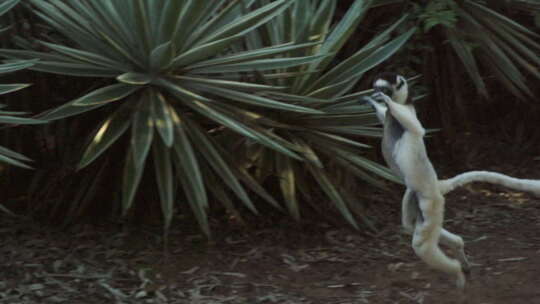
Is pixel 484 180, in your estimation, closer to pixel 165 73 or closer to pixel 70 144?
pixel 165 73

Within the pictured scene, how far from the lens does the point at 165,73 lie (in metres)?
5.24

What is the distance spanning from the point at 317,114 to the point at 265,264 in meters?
0.89

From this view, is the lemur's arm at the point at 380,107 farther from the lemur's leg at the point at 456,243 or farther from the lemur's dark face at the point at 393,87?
the lemur's leg at the point at 456,243

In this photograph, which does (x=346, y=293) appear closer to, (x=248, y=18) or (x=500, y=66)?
(x=248, y=18)

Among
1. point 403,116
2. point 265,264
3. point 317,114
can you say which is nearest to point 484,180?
point 403,116

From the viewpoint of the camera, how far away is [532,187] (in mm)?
4645

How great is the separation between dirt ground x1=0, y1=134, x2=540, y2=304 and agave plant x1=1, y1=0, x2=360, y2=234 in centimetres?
42

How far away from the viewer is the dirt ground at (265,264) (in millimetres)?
5129

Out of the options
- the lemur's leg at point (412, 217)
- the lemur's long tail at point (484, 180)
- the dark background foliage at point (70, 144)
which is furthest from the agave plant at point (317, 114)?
the lemur's long tail at point (484, 180)

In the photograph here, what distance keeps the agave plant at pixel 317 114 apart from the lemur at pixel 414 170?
0.98 metres

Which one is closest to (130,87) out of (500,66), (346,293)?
(346,293)

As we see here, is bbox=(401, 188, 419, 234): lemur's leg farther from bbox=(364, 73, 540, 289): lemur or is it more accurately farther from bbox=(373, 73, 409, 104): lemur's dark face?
bbox=(373, 73, 409, 104): lemur's dark face

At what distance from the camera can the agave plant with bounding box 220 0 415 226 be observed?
563cm

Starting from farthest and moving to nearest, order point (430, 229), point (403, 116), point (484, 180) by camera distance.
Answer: point (484, 180), point (430, 229), point (403, 116)
